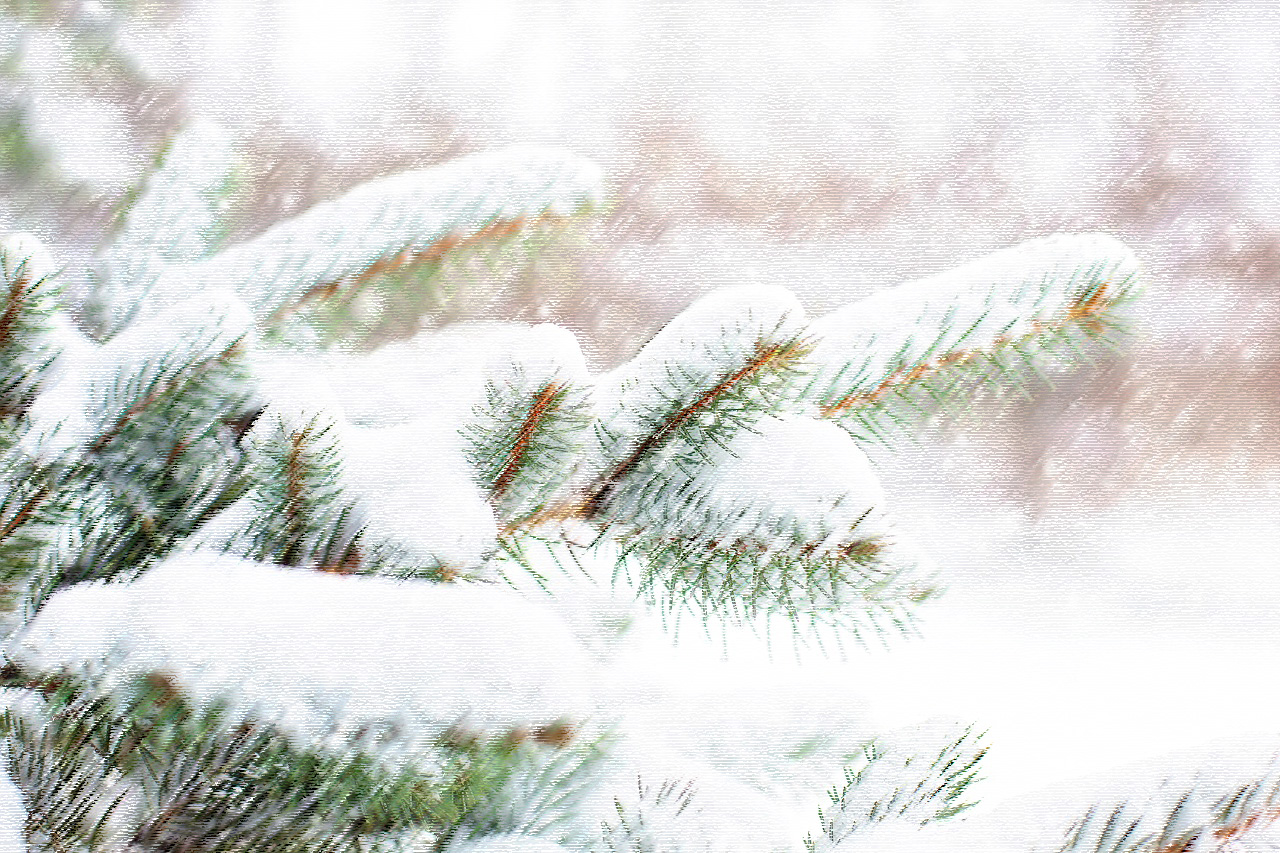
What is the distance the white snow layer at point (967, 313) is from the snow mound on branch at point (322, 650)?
0.19 meters

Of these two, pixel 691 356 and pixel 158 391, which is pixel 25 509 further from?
pixel 691 356

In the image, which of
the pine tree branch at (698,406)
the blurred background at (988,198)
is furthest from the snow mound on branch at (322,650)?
the blurred background at (988,198)

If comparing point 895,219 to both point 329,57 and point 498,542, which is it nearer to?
point 329,57

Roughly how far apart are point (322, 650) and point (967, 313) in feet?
1.01

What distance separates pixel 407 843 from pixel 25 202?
1335 millimetres

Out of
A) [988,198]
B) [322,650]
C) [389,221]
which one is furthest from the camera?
[988,198]

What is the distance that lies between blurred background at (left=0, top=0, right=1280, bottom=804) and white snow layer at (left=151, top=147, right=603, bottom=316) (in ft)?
5.05

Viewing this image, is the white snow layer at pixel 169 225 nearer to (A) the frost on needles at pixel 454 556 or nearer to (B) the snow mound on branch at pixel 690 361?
(A) the frost on needles at pixel 454 556

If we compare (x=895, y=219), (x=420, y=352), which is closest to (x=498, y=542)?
(x=420, y=352)

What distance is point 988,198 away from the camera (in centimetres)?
249

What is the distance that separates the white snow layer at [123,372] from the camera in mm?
359

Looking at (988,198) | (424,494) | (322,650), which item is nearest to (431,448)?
(424,494)

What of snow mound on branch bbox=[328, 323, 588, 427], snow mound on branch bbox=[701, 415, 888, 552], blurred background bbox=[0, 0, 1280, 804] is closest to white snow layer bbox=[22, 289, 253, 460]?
snow mound on branch bbox=[328, 323, 588, 427]

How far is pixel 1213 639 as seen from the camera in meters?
2.50
